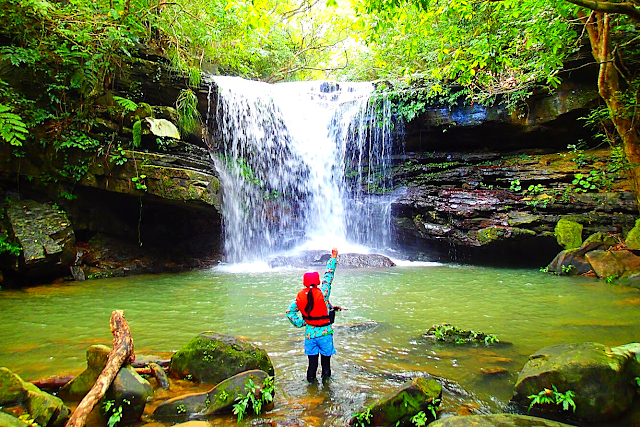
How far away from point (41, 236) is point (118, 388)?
8475mm

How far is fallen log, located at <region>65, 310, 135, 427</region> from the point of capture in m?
2.49

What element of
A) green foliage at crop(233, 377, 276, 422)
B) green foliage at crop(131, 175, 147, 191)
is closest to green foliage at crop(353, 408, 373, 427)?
green foliage at crop(233, 377, 276, 422)

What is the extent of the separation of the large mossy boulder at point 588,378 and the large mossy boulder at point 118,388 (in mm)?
3260

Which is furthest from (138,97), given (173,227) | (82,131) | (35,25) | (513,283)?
(513,283)

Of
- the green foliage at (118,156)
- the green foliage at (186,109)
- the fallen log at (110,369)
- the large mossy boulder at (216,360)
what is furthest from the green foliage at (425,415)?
the green foliage at (186,109)

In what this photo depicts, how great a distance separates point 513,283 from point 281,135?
10.5 m

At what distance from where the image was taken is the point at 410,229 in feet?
47.5

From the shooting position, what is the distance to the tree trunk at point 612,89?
7688mm

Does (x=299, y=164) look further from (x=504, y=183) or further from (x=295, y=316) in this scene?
(x=295, y=316)

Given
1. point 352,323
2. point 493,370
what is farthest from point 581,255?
point 493,370

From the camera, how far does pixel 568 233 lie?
35.9 ft

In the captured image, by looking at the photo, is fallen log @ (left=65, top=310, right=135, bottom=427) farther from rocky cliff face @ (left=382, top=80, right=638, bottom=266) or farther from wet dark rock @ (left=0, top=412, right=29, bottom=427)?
rocky cliff face @ (left=382, top=80, right=638, bottom=266)

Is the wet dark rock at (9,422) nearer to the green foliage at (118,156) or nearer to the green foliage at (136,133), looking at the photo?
the green foliage at (118,156)

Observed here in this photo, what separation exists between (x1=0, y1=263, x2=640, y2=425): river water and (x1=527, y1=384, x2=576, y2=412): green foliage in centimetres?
32
